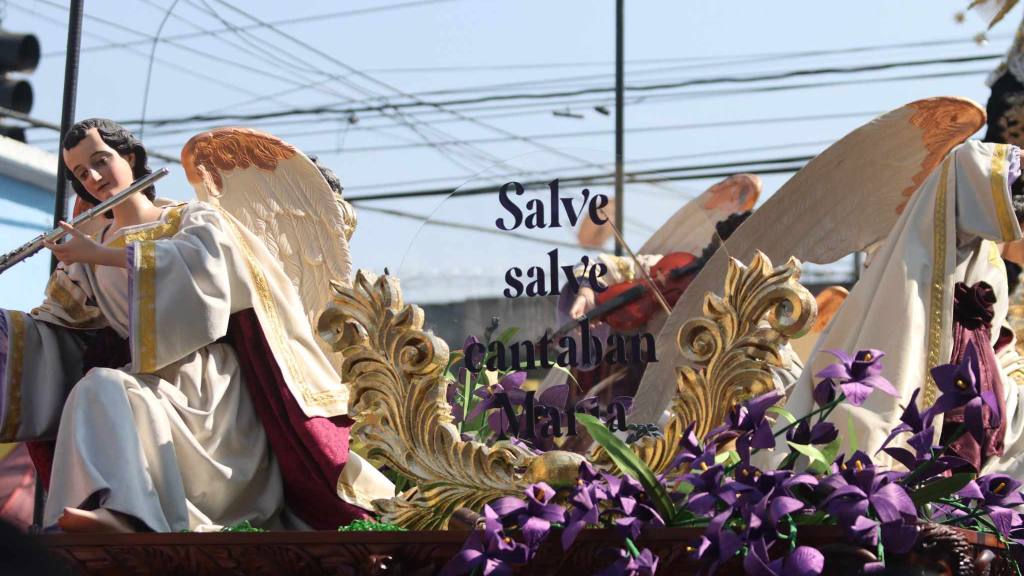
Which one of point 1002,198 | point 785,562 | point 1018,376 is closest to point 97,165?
point 785,562

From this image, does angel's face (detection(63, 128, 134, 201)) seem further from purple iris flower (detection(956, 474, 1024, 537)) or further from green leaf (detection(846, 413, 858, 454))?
purple iris flower (detection(956, 474, 1024, 537))

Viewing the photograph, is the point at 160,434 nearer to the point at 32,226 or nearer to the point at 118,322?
the point at 118,322

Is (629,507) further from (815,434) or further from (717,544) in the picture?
(815,434)

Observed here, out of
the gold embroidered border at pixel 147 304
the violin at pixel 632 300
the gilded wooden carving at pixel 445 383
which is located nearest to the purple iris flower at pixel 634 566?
the gilded wooden carving at pixel 445 383

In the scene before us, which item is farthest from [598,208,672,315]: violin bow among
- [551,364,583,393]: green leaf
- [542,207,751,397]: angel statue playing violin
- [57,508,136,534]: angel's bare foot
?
[57,508,136,534]: angel's bare foot

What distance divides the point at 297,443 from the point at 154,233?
685 mm

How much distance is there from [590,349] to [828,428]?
751 mm

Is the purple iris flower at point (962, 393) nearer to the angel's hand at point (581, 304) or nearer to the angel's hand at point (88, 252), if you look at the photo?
the angel's hand at point (581, 304)

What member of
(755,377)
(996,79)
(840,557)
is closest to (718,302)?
(755,377)

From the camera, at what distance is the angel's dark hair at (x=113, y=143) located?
3.93 metres

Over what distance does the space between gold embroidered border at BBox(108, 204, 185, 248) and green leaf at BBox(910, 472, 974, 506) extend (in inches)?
81.4

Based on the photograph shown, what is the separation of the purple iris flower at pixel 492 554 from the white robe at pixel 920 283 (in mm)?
925

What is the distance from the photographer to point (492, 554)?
108 inches

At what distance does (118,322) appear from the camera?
152 inches
